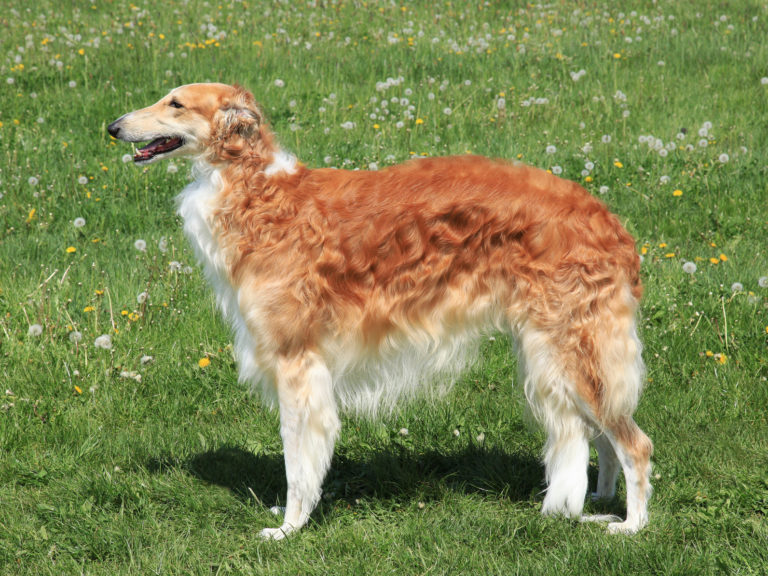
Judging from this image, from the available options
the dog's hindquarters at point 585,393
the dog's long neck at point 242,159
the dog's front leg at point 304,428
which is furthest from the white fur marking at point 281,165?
the dog's hindquarters at point 585,393

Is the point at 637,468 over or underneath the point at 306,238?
underneath

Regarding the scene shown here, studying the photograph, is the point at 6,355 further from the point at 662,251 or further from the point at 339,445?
the point at 662,251

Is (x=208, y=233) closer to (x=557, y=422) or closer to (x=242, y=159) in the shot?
(x=242, y=159)

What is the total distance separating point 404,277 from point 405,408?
1.21 meters

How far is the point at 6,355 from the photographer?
5.14 meters

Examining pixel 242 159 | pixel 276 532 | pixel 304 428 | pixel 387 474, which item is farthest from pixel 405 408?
pixel 242 159

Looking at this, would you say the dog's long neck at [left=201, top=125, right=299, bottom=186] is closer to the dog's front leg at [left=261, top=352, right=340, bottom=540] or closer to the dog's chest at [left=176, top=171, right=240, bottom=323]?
the dog's chest at [left=176, top=171, right=240, bottom=323]

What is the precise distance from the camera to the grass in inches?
152

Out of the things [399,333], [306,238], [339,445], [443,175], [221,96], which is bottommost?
[339,445]

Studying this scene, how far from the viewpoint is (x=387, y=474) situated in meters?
4.35

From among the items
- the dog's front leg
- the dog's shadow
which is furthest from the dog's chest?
the dog's shadow

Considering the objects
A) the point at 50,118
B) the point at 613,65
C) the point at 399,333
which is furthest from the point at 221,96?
the point at 613,65

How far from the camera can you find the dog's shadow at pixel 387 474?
4.30 m

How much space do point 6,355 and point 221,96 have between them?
2333mm
